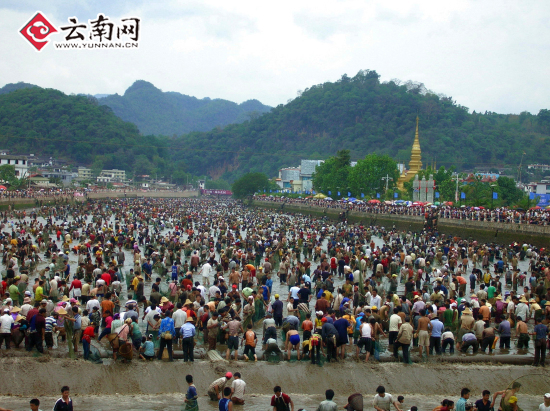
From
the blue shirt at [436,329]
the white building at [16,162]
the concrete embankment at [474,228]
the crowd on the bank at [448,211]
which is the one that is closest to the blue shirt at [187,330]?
the blue shirt at [436,329]

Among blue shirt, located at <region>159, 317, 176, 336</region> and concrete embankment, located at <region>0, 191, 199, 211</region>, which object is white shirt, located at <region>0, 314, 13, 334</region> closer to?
blue shirt, located at <region>159, 317, 176, 336</region>

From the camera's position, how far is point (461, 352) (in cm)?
1214

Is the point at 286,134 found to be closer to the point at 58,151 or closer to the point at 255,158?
the point at 255,158

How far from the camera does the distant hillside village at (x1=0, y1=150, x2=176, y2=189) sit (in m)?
92.5

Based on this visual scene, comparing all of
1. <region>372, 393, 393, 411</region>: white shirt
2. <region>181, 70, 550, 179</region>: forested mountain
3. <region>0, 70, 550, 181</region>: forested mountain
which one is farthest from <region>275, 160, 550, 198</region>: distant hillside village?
<region>372, 393, 393, 411</region>: white shirt

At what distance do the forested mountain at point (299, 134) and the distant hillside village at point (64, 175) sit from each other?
→ 14.8 ft

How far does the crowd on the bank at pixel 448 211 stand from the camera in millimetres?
35094

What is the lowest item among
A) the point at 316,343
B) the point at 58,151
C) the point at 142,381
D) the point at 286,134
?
the point at 142,381

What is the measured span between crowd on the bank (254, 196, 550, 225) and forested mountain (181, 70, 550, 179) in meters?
73.1

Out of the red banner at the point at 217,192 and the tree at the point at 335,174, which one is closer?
the tree at the point at 335,174

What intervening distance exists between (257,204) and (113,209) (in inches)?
1349

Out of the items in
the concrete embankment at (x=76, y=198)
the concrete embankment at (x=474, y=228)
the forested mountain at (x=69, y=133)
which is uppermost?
the forested mountain at (x=69, y=133)

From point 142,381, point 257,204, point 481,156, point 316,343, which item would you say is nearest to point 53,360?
point 142,381

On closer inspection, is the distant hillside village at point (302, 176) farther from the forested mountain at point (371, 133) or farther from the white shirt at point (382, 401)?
the white shirt at point (382, 401)
